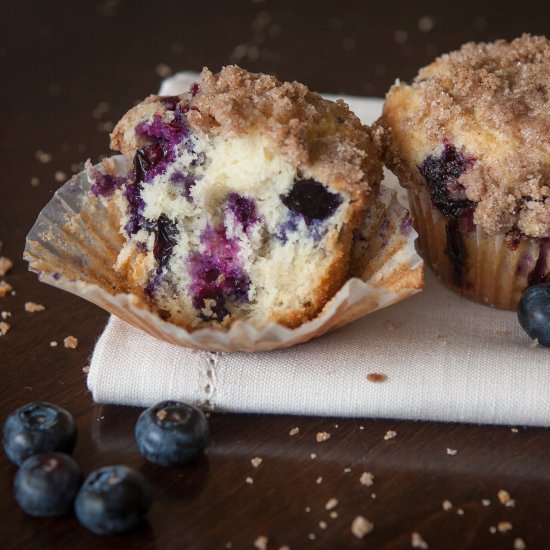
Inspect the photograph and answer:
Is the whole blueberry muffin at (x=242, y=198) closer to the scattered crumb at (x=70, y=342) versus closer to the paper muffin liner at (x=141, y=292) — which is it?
the paper muffin liner at (x=141, y=292)

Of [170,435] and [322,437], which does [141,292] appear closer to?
[170,435]

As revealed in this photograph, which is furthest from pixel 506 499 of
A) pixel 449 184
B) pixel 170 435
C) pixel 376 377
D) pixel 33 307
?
pixel 33 307

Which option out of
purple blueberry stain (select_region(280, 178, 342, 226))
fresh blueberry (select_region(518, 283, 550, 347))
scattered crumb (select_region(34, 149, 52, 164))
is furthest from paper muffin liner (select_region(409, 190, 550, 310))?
scattered crumb (select_region(34, 149, 52, 164))

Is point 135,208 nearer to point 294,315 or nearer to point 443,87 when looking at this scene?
point 294,315

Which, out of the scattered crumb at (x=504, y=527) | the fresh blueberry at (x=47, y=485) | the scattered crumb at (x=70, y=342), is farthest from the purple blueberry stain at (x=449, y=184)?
the fresh blueberry at (x=47, y=485)

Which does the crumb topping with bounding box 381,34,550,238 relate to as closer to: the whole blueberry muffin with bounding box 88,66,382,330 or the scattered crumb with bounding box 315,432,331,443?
the whole blueberry muffin with bounding box 88,66,382,330

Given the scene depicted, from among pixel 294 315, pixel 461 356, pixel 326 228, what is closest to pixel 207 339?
pixel 294 315
